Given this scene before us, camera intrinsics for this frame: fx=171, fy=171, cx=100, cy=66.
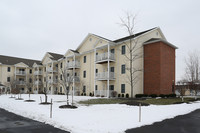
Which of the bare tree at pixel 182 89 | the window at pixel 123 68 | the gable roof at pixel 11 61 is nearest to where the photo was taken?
the bare tree at pixel 182 89

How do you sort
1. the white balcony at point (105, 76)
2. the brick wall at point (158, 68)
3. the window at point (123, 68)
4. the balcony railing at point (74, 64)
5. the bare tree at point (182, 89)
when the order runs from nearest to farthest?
the bare tree at point (182, 89) → the brick wall at point (158, 68) → the window at point (123, 68) → the white balcony at point (105, 76) → the balcony railing at point (74, 64)

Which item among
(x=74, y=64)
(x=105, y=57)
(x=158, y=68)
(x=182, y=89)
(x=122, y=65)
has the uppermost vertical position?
(x=105, y=57)

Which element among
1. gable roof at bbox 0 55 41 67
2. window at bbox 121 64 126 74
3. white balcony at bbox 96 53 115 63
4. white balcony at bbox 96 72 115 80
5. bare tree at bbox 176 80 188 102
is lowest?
bare tree at bbox 176 80 188 102

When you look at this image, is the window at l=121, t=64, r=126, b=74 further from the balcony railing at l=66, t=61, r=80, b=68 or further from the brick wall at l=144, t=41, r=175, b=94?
the balcony railing at l=66, t=61, r=80, b=68

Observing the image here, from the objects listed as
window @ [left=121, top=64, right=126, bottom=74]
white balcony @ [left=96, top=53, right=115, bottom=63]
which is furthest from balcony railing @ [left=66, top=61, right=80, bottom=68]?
window @ [left=121, top=64, right=126, bottom=74]

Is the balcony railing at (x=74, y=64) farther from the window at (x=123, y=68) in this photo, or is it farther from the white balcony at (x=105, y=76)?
the window at (x=123, y=68)

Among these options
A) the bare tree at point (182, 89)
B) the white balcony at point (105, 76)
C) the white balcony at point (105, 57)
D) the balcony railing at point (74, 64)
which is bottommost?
the bare tree at point (182, 89)

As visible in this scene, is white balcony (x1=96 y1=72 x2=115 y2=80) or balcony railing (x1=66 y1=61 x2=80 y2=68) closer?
white balcony (x1=96 y1=72 x2=115 y2=80)

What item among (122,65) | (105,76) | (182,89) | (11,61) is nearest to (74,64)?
(105,76)

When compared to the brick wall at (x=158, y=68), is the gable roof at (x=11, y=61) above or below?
above

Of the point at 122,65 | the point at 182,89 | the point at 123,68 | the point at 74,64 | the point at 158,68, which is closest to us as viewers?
the point at 158,68

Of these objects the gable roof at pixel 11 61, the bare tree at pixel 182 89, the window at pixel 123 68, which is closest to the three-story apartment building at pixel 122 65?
the window at pixel 123 68

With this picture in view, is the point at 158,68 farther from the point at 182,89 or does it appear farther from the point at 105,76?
the point at 105,76

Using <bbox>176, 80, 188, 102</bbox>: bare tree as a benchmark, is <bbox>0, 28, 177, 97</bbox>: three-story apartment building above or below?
above
